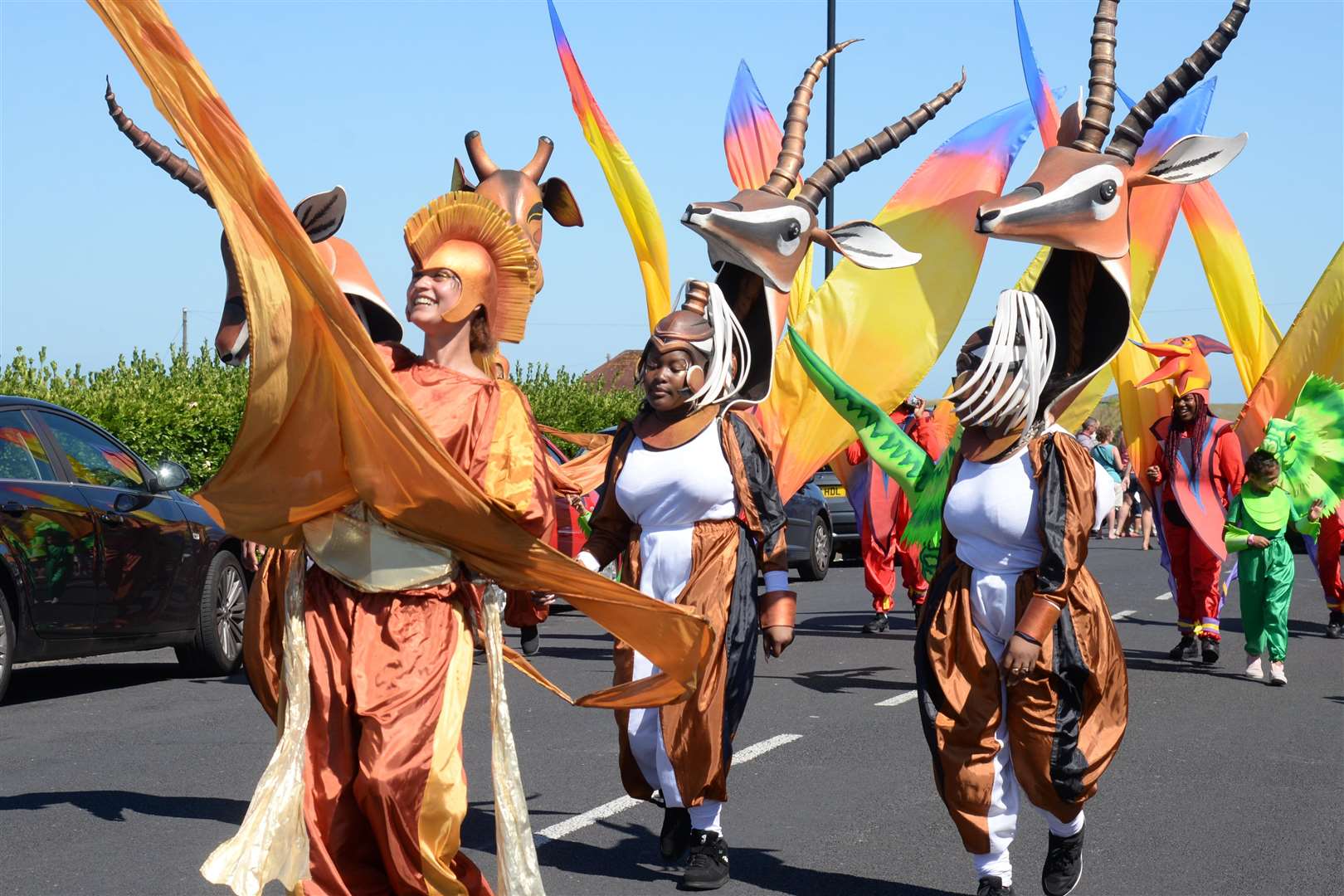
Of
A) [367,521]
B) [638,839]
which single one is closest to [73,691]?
[638,839]

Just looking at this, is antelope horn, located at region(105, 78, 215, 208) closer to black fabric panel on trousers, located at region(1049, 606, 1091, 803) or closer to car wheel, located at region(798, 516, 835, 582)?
black fabric panel on trousers, located at region(1049, 606, 1091, 803)

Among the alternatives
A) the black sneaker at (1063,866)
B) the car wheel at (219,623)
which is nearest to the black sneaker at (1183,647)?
the car wheel at (219,623)

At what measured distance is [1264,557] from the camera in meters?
11.1

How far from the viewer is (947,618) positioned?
18.2 feet

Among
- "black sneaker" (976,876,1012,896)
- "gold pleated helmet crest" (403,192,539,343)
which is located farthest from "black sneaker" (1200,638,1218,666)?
"gold pleated helmet crest" (403,192,539,343)

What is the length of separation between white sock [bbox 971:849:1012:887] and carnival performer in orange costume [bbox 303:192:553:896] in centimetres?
174

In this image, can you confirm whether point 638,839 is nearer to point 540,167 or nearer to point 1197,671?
point 540,167

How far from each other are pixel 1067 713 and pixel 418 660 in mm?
2199

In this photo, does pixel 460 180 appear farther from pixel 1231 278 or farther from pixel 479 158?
pixel 1231 278

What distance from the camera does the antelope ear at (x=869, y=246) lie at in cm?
684

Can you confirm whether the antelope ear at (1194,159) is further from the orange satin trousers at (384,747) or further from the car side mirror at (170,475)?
the car side mirror at (170,475)

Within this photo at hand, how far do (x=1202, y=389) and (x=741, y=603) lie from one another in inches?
253

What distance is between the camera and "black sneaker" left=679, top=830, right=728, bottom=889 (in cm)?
580

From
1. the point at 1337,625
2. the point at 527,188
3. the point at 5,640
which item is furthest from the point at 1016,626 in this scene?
the point at 1337,625
